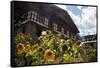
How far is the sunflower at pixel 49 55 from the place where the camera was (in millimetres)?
2383

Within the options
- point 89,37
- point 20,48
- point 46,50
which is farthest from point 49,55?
point 89,37

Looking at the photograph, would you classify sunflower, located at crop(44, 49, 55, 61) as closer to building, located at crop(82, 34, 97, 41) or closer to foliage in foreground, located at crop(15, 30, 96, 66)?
foliage in foreground, located at crop(15, 30, 96, 66)

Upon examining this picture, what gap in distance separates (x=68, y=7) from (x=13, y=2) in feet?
1.97

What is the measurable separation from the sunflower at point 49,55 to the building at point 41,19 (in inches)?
8.3

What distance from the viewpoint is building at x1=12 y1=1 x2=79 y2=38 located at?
7.50 feet

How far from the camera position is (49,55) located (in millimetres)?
2395

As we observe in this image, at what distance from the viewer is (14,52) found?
2262 mm

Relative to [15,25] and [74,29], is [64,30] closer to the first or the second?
[74,29]

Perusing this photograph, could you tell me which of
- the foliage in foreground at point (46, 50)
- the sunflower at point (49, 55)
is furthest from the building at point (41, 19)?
the sunflower at point (49, 55)

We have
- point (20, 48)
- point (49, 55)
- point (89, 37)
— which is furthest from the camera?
point (89, 37)

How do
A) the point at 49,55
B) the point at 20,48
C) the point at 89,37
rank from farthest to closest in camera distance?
1. the point at 89,37
2. the point at 49,55
3. the point at 20,48

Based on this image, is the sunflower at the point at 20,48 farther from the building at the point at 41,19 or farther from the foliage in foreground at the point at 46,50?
the building at the point at 41,19

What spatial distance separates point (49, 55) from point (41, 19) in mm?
382

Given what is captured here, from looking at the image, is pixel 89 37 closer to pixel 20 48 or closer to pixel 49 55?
pixel 49 55
